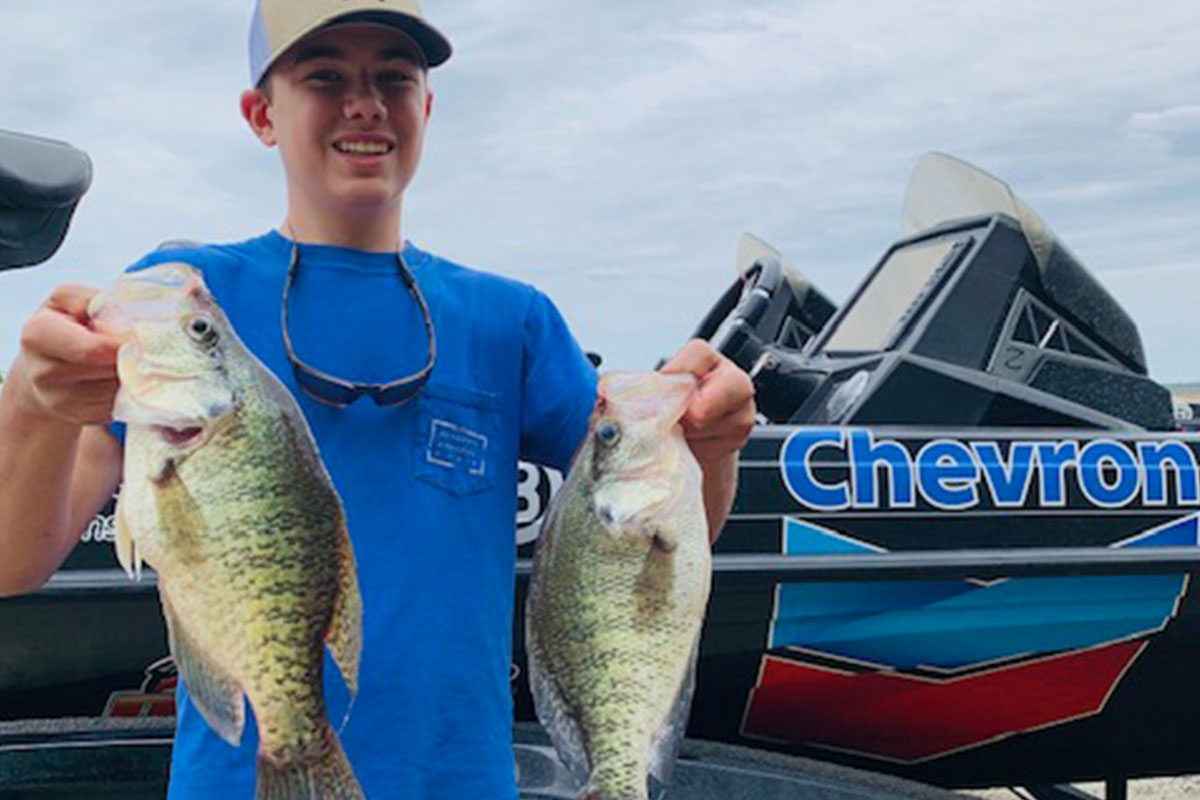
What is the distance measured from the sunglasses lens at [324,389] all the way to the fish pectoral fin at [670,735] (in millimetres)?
524

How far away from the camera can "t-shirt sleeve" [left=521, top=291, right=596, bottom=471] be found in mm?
1802

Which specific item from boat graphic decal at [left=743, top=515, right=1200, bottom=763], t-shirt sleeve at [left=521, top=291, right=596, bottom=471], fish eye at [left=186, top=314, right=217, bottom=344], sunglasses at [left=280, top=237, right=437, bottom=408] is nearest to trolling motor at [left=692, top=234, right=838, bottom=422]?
boat graphic decal at [left=743, top=515, right=1200, bottom=763]

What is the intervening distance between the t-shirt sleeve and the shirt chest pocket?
0.25 ft

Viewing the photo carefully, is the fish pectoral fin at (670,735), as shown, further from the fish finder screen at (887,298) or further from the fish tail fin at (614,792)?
the fish finder screen at (887,298)

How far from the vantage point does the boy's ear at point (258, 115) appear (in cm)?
175

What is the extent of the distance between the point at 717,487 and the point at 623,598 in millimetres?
337

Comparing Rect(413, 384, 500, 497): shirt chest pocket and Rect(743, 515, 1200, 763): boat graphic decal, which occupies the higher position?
Rect(413, 384, 500, 497): shirt chest pocket

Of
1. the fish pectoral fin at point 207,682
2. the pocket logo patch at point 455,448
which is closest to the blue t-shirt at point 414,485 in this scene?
the pocket logo patch at point 455,448

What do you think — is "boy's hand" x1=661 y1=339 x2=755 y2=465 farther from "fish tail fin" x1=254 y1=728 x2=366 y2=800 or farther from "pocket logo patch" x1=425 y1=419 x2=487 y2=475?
"fish tail fin" x1=254 y1=728 x2=366 y2=800

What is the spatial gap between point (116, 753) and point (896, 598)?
1927mm

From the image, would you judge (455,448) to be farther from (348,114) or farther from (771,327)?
(771,327)

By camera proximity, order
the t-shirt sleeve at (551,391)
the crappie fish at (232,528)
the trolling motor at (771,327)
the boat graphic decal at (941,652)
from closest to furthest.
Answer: the crappie fish at (232,528)
the t-shirt sleeve at (551,391)
the boat graphic decal at (941,652)
the trolling motor at (771,327)

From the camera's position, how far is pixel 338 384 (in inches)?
62.9

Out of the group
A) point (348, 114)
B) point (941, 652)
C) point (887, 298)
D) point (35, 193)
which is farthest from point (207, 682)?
point (887, 298)
